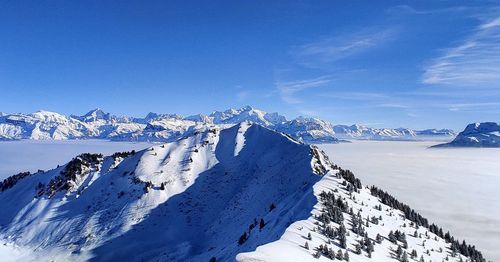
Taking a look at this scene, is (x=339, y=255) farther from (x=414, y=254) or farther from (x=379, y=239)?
(x=414, y=254)

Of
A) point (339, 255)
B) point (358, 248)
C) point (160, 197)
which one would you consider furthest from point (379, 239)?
point (160, 197)

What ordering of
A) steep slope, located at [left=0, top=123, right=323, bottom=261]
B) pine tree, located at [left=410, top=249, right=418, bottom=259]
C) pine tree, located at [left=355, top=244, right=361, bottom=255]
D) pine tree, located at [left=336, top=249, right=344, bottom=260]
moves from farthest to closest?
steep slope, located at [left=0, top=123, right=323, bottom=261] < pine tree, located at [left=410, top=249, right=418, bottom=259] < pine tree, located at [left=355, top=244, right=361, bottom=255] < pine tree, located at [left=336, top=249, right=344, bottom=260]

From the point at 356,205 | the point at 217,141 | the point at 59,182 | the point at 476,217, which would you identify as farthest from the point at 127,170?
the point at 476,217

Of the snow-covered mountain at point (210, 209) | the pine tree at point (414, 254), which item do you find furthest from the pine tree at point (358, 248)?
the pine tree at point (414, 254)

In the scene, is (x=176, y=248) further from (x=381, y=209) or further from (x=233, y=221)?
(x=381, y=209)

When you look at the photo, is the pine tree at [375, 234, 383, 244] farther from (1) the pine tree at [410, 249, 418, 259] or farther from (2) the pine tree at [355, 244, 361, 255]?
(2) the pine tree at [355, 244, 361, 255]

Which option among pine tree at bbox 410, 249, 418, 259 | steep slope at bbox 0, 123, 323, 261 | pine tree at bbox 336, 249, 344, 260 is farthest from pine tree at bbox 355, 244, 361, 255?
steep slope at bbox 0, 123, 323, 261

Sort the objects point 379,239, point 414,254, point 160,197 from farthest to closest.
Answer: point 160,197, point 379,239, point 414,254

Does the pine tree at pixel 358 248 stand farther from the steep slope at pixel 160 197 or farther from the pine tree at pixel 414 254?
the steep slope at pixel 160 197
